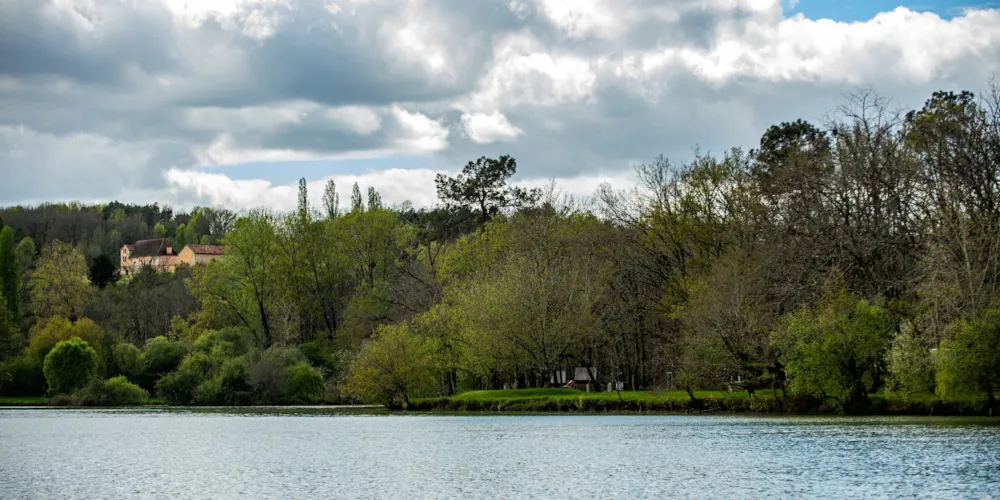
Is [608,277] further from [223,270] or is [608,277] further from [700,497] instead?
[700,497]

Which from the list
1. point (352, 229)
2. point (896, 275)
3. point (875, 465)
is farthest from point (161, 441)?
point (352, 229)

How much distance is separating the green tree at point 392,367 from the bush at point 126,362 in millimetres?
29383

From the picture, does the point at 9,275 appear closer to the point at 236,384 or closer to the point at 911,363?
the point at 236,384

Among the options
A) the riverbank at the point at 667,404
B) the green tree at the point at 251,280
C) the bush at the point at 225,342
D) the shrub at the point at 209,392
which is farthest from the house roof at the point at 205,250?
the riverbank at the point at 667,404

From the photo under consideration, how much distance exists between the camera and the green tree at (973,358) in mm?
44688

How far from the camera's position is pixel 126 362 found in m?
92.5

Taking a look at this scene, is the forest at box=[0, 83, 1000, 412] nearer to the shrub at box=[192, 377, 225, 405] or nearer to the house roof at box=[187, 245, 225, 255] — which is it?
the shrub at box=[192, 377, 225, 405]

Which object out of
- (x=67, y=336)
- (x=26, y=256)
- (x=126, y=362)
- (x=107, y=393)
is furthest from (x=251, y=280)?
(x=26, y=256)

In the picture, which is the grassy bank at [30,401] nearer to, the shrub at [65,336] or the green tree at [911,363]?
the shrub at [65,336]

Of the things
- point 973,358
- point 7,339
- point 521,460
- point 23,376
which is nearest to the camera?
point 521,460

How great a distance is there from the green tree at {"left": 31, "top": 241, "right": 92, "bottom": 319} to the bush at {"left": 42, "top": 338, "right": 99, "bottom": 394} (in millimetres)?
23215

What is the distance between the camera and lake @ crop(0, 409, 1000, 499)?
1005 inches

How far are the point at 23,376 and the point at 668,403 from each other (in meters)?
62.7

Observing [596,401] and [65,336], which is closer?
[596,401]
